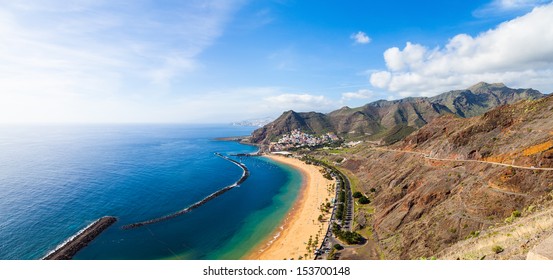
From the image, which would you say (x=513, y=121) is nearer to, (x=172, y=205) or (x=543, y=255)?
(x=543, y=255)

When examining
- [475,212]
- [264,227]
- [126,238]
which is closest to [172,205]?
[126,238]

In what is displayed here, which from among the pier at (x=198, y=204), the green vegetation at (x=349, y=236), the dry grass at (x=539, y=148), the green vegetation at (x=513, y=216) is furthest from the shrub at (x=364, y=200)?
the pier at (x=198, y=204)

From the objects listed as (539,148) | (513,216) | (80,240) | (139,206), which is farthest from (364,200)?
(80,240)

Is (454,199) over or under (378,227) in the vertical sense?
over

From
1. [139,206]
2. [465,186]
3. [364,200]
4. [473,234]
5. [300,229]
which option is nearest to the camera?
[473,234]

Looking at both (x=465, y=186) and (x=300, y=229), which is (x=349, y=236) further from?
(x=465, y=186)

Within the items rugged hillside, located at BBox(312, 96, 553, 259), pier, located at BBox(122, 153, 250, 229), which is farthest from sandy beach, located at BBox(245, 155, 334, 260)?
pier, located at BBox(122, 153, 250, 229)

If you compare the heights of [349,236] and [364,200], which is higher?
[364,200]
